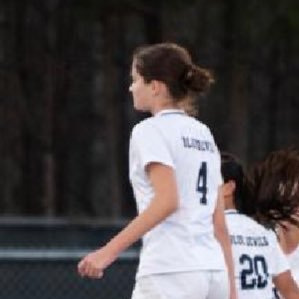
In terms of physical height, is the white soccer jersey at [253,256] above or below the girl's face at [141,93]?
below

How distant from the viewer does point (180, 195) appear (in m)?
4.65

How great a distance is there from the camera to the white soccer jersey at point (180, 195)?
4.62 metres

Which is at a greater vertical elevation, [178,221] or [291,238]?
[178,221]

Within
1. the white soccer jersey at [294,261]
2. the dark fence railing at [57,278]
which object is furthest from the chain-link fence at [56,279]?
the white soccer jersey at [294,261]

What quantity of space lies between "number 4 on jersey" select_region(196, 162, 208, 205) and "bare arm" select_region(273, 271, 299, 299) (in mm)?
873

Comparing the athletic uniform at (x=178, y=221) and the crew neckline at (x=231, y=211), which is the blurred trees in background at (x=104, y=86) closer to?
the crew neckline at (x=231, y=211)

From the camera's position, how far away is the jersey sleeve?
4590 millimetres

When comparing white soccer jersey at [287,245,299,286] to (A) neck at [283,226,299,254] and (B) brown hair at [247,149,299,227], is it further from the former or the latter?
(B) brown hair at [247,149,299,227]

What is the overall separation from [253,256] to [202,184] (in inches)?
28.7

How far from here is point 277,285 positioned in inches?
217

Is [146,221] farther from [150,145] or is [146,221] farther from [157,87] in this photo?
[157,87]

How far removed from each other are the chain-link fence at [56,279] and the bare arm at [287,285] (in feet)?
9.29

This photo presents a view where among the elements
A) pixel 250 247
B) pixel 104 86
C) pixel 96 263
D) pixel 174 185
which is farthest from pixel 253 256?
pixel 104 86

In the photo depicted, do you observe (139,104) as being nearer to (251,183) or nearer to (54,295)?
(251,183)
